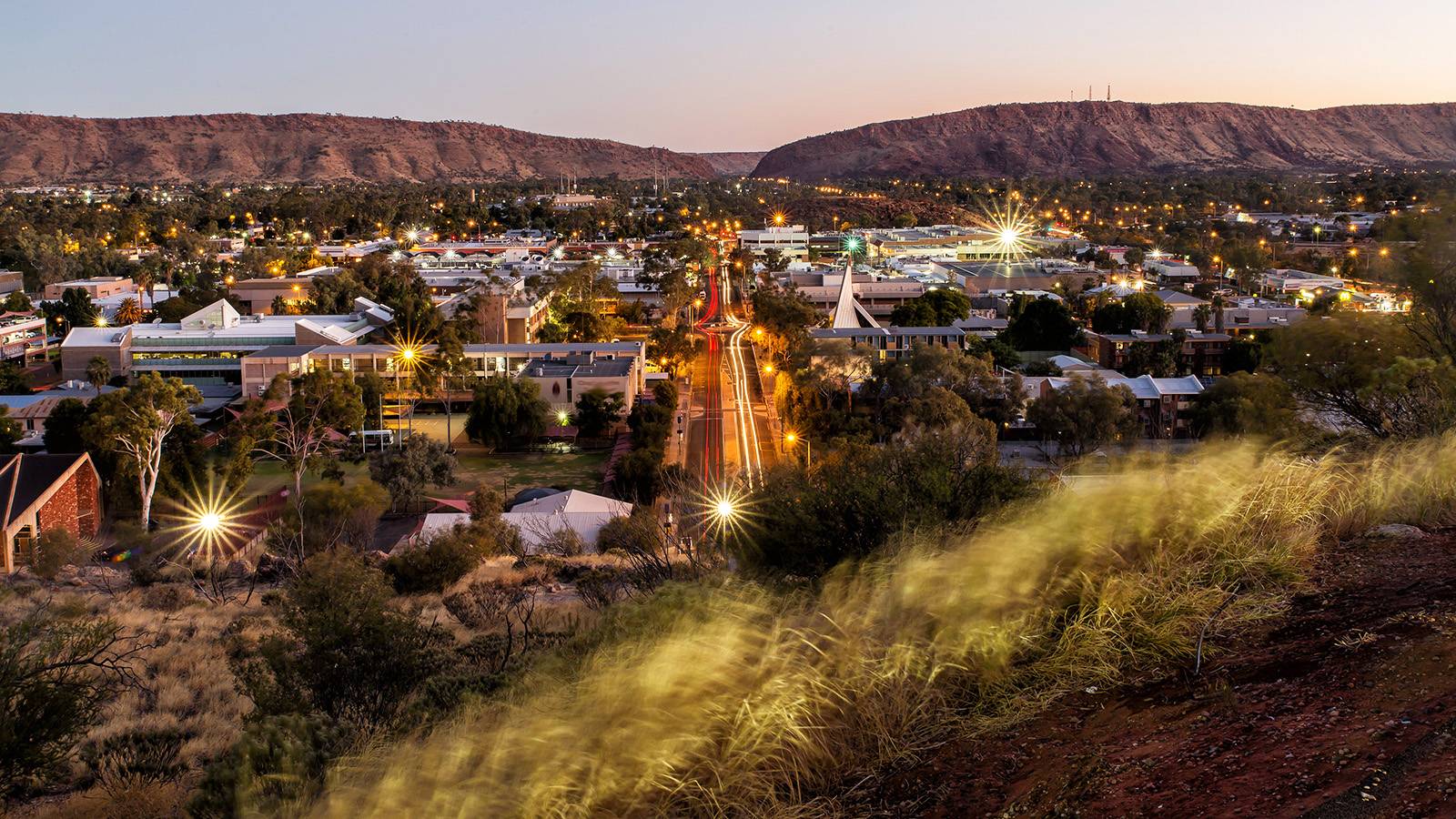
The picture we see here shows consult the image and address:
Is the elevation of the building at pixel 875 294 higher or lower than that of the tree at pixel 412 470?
higher

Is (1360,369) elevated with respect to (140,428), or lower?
elevated

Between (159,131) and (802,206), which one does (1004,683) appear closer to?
(802,206)

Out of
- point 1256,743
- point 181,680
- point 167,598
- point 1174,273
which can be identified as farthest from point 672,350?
point 1256,743

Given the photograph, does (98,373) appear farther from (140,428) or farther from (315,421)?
(140,428)

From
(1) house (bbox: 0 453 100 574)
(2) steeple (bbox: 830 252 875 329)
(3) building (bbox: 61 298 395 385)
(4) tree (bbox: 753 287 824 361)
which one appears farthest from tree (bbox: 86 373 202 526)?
(2) steeple (bbox: 830 252 875 329)

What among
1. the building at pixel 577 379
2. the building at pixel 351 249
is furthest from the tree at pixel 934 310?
the building at pixel 351 249

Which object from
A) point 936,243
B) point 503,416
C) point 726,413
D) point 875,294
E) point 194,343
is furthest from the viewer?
point 936,243

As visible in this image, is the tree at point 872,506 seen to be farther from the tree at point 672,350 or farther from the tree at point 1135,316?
the tree at point 1135,316
